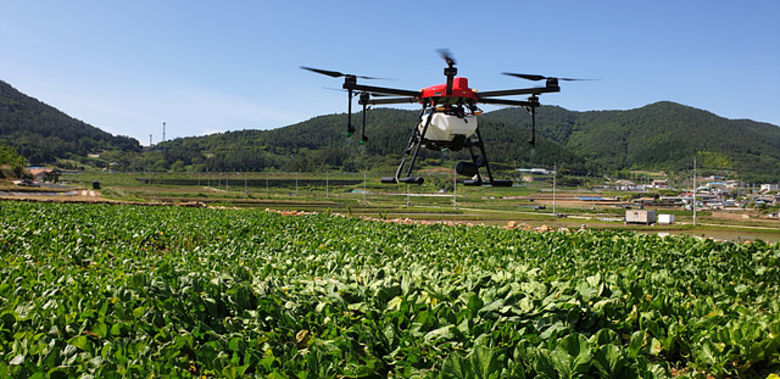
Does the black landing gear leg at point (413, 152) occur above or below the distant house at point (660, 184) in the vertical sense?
above

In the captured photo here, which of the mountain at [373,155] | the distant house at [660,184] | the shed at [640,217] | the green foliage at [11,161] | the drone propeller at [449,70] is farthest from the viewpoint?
the distant house at [660,184]

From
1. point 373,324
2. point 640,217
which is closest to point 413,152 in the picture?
point 373,324

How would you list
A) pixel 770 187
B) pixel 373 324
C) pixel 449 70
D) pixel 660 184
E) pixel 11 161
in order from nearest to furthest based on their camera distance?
pixel 373 324 → pixel 449 70 → pixel 11 161 → pixel 770 187 → pixel 660 184

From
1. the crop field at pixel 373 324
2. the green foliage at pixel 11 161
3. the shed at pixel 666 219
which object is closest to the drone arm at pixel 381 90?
the crop field at pixel 373 324

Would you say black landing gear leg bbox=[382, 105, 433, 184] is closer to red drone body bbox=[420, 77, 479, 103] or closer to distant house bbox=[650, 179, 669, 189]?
red drone body bbox=[420, 77, 479, 103]

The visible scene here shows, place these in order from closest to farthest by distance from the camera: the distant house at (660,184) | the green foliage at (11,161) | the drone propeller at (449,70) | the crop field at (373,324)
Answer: the crop field at (373,324) → the drone propeller at (449,70) → the green foliage at (11,161) → the distant house at (660,184)

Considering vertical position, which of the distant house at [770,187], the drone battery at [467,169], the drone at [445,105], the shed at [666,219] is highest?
the drone at [445,105]

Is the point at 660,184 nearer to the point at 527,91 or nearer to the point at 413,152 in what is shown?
the point at 527,91

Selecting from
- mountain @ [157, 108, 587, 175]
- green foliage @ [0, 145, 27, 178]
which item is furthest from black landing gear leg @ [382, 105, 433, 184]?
green foliage @ [0, 145, 27, 178]

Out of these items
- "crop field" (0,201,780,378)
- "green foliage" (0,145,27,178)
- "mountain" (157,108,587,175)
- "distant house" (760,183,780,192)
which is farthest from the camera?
"mountain" (157,108,587,175)

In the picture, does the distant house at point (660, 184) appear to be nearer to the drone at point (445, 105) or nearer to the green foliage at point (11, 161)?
the drone at point (445, 105)

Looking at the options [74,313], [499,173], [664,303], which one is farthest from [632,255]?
[499,173]
